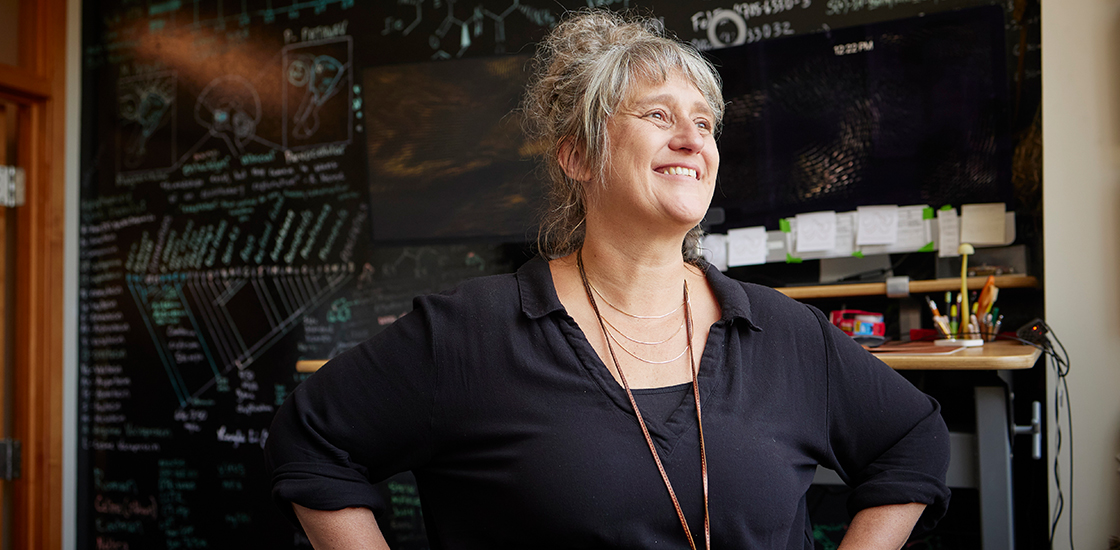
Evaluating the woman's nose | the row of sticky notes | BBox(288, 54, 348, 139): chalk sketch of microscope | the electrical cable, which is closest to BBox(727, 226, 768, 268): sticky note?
the row of sticky notes

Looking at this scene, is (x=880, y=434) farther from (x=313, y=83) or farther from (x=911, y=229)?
(x=313, y=83)

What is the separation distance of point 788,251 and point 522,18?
131 centimetres

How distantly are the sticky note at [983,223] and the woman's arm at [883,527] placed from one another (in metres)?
1.32

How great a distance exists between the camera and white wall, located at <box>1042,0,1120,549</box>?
1.94 m

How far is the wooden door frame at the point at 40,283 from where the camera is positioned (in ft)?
10.00

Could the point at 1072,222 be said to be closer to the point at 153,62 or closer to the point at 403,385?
the point at 403,385

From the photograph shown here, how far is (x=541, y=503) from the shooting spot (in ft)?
3.32

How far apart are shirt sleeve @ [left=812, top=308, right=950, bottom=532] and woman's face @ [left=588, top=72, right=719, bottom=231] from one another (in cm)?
33

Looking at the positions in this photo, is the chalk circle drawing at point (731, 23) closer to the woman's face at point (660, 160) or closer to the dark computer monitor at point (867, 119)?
the dark computer monitor at point (867, 119)

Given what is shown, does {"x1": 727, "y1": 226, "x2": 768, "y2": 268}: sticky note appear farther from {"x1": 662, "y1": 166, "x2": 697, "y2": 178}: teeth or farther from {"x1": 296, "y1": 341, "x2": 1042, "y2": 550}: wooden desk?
{"x1": 662, "y1": 166, "x2": 697, "y2": 178}: teeth

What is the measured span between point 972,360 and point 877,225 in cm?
80

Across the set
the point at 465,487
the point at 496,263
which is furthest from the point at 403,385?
the point at 496,263

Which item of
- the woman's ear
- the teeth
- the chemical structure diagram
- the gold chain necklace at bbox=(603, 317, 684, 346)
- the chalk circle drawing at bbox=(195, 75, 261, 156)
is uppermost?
the chemical structure diagram

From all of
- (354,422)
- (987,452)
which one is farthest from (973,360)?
(354,422)
